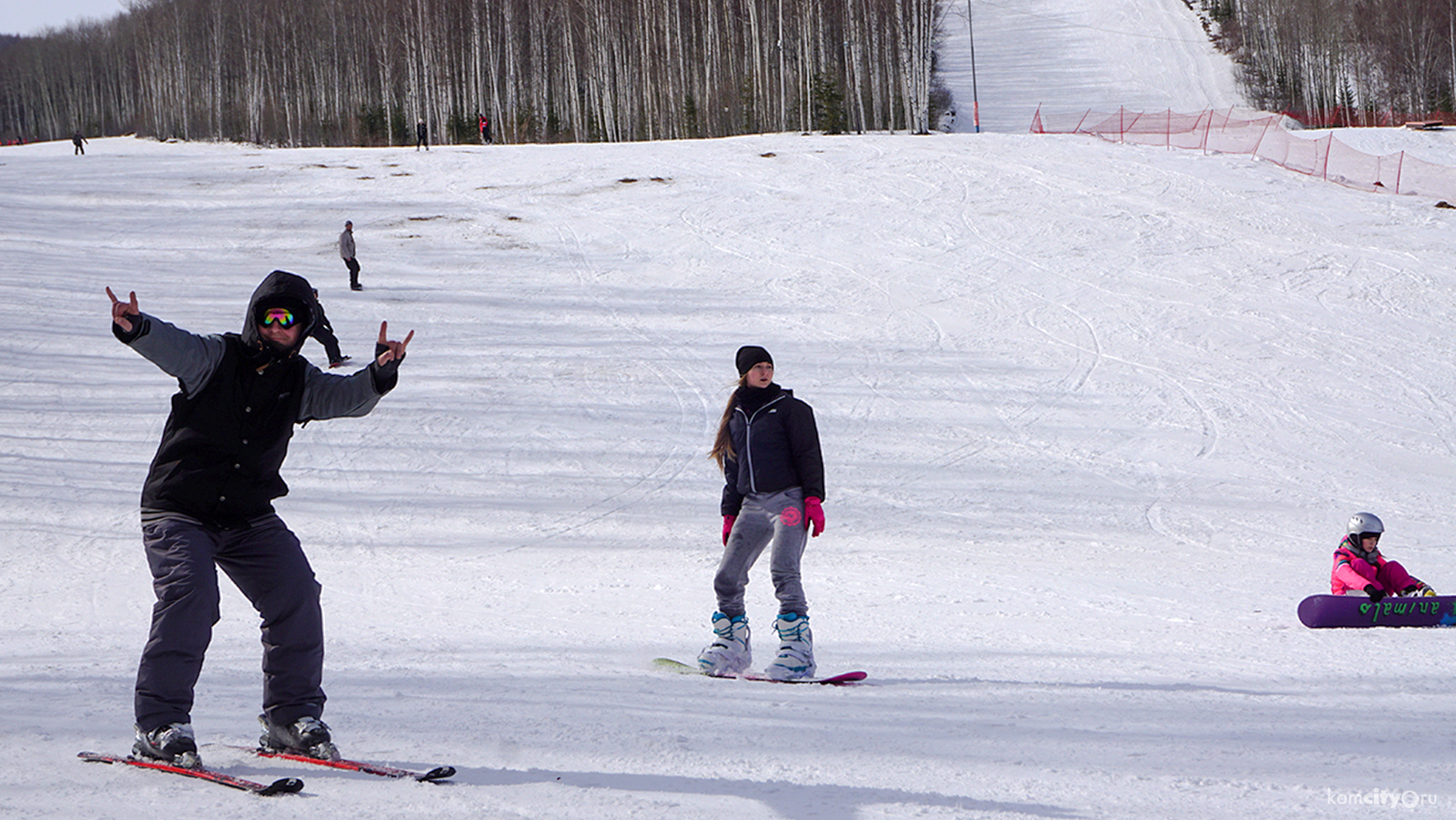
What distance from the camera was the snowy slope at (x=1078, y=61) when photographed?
1891 inches

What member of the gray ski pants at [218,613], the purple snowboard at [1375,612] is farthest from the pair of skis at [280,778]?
the purple snowboard at [1375,612]

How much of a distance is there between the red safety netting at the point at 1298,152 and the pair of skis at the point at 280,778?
26.0m

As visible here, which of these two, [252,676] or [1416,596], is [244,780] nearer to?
[252,676]

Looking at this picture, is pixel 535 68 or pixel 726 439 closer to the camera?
pixel 726 439

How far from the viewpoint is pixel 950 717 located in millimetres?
3934

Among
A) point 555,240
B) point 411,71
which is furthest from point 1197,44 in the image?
point 555,240

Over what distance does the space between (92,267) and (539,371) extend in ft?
33.5

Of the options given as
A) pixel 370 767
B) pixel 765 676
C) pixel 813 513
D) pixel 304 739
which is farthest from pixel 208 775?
pixel 813 513

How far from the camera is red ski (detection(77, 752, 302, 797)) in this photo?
2938 millimetres

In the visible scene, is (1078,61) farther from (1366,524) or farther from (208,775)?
(208,775)

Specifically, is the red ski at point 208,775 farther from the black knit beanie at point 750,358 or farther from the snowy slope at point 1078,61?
the snowy slope at point 1078,61

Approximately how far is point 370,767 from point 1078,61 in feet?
196

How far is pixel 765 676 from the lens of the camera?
4816 millimetres

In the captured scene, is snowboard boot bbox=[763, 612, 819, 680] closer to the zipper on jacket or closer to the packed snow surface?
the packed snow surface
